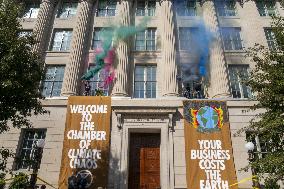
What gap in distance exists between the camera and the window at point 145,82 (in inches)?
1056

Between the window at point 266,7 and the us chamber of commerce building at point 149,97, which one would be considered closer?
the us chamber of commerce building at point 149,97

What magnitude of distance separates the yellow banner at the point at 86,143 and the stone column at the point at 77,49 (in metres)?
1.78

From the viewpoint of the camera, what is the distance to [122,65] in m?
27.1

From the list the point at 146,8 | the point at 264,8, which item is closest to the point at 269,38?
the point at 264,8

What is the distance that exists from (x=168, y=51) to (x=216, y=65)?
432 centimetres

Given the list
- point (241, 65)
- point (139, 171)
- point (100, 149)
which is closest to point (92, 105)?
point (100, 149)

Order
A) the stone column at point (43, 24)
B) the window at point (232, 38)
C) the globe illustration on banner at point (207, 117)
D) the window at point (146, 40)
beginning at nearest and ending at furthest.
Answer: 1. the globe illustration on banner at point (207, 117)
2. the stone column at point (43, 24)
3. the window at point (146, 40)
4. the window at point (232, 38)

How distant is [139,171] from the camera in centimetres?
2355

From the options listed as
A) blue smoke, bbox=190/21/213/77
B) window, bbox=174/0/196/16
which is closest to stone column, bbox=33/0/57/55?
window, bbox=174/0/196/16

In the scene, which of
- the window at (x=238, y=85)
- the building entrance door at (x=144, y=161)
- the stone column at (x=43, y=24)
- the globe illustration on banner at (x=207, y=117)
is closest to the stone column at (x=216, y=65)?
the window at (x=238, y=85)

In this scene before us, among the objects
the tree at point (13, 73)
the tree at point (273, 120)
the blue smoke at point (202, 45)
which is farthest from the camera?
the blue smoke at point (202, 45)

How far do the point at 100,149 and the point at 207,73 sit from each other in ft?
37.8

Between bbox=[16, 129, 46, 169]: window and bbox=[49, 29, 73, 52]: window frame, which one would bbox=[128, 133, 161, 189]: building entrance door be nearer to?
bbox=[16, 129, 46, 169]: window

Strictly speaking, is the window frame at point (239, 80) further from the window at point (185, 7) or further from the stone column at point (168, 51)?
the window at point (185, 7)
